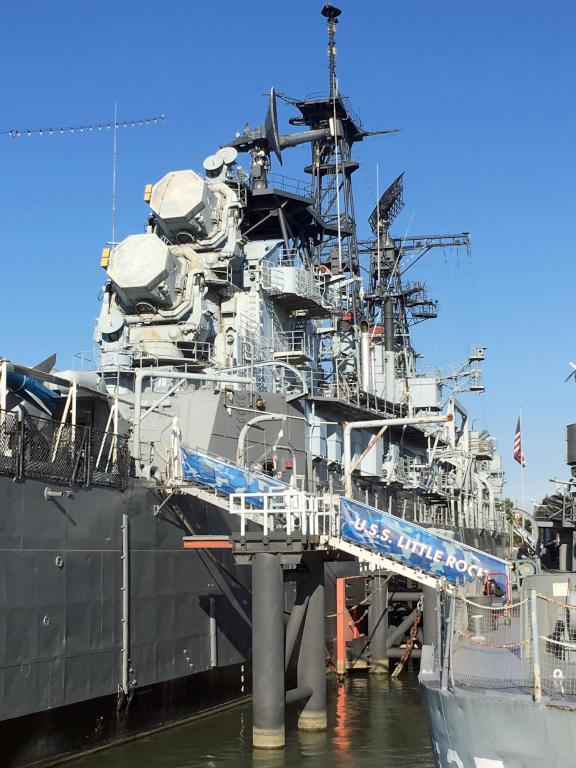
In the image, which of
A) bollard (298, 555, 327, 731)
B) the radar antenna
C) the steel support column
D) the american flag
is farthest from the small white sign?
the radar antenna

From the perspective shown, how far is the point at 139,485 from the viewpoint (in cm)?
2014

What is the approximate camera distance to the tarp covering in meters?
20.8

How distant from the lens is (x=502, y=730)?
10.6 m

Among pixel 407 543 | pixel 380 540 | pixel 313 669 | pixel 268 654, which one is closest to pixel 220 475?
pixel 380 540

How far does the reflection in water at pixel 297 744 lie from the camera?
16.8m

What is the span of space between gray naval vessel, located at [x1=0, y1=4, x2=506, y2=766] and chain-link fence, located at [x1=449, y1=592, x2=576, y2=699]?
7.32 meters

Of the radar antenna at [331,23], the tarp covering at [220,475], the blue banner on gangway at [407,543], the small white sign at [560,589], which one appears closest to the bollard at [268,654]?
the blue banner on gangway at [407,543]

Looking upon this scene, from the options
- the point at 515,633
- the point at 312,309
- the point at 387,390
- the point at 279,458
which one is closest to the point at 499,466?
the point at 387,390

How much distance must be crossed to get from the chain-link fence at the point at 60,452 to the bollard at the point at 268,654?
3.70 m

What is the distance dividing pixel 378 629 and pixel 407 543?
986cm

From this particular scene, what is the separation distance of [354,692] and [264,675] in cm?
881

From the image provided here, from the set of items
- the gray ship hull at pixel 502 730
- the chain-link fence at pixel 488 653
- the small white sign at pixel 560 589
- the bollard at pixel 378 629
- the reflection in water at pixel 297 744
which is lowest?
the reflection in water at pixel 297 744

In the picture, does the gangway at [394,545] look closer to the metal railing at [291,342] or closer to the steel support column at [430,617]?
the steel support column at [430,617]

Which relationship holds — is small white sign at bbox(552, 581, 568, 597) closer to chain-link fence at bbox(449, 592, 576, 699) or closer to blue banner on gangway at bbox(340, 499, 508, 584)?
chain-link fence at bbox(449, 592, 576, 699)
